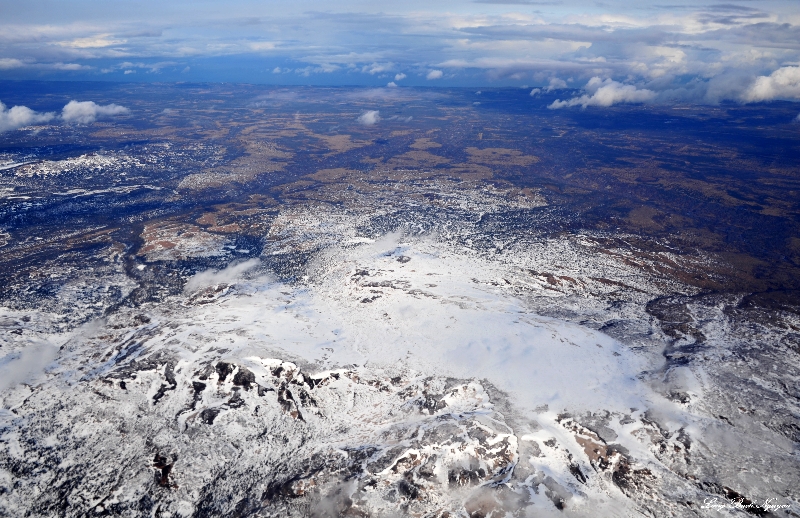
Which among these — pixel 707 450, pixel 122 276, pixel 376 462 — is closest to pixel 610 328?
pixel 707 450

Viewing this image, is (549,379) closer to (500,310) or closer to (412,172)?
(500,310)

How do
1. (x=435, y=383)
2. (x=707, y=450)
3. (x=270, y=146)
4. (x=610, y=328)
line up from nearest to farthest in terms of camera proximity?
1. (x=707, y=450)
2. (x=435, y=383)
3. (x=610, y=328)
4. (x=270, y=146)

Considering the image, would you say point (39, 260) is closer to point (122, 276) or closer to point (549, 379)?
point (122, 276)

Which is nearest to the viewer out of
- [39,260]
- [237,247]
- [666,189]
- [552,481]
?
[552,481]

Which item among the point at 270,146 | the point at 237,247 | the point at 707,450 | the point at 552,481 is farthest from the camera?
the point at 270,146

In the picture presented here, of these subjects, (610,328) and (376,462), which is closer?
(376,462)

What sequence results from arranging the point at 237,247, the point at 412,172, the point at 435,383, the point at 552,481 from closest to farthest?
the point at 552,481 < the point at 435,383 < the point at 237,247 < the point at 412,172

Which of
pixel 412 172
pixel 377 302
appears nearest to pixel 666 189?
pixel 412 172

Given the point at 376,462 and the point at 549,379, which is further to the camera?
the point at 549,379

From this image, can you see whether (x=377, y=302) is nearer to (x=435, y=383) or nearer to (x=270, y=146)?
(x=435, y=383)
